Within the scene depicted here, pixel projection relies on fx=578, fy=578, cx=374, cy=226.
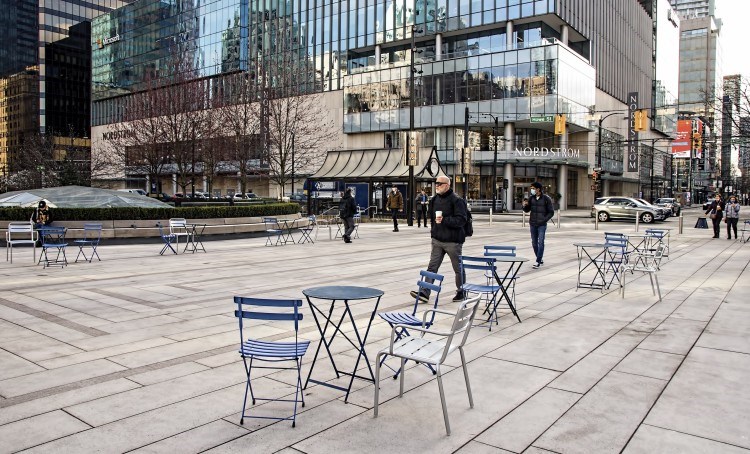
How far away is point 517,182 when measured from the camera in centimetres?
5769

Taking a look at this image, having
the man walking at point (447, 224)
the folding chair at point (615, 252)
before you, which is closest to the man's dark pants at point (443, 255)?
the man walking at point (447, 224)

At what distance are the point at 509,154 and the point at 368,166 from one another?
19.1 meters

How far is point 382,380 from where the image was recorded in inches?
215

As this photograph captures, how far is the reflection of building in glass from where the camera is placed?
5297 centimetres

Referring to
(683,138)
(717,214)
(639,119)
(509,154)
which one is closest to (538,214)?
(717,214)

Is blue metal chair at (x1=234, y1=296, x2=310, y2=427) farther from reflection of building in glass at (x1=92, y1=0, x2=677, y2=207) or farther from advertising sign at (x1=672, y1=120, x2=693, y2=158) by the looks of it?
advertising sign at (x1=672, y1=120, x2=693, y2=158)

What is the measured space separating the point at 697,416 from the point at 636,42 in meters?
87.8

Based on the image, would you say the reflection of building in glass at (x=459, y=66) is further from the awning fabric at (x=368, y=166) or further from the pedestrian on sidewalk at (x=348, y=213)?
the pedestrian on sidewalk at (x=348, y=213)

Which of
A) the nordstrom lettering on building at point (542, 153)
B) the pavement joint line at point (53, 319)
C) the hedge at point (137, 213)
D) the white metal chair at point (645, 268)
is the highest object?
the nordstrom lettering on building at point (542, 153)

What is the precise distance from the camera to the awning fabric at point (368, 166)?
121 ft

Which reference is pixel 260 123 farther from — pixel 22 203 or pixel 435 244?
pixel 435 244

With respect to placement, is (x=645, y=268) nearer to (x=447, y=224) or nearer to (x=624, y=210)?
(x=447, y=224)

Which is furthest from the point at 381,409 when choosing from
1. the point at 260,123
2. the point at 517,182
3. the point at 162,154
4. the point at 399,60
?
the point at 399,60

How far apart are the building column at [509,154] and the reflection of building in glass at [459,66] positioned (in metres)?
0.14
